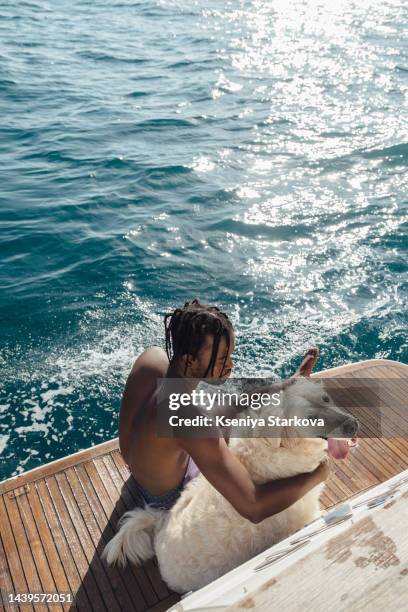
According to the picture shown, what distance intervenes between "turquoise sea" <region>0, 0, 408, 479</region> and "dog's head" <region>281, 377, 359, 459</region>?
3.59 m

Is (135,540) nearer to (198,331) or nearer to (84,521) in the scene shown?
(84,521)

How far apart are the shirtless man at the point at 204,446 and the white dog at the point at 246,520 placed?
0.34 ft

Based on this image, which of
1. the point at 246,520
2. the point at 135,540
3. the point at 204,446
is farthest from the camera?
the point at 135,540

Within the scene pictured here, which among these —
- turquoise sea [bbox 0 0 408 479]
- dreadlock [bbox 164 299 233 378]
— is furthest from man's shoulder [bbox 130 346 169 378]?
turquoise sea [bbox 0 0 408 479]

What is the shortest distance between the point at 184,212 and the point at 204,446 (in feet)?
27.0

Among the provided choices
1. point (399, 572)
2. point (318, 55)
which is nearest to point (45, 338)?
point (399, 572)

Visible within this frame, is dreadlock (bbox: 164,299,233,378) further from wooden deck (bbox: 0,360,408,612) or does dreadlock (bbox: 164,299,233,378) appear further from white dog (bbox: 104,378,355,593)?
wooden deck (bbox: 0,360,408,612)

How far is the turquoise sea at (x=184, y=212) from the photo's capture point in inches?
273

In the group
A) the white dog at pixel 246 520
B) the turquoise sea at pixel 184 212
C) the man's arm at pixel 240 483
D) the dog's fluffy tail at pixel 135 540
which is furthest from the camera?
the turquoise sea at pixel 184 212

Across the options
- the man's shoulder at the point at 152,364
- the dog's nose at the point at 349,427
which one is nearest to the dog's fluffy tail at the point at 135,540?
the man's shoulder at the point at 152,364

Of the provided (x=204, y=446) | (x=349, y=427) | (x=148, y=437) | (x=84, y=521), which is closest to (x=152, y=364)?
(x=148, y=437)

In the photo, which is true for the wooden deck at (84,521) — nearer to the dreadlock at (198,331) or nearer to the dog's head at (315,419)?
the dog's head at (315,419)

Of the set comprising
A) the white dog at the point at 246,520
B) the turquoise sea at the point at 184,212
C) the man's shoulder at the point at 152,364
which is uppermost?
the man's shoulder at the point at 152,364

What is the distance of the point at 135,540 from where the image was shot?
11.5 feet
